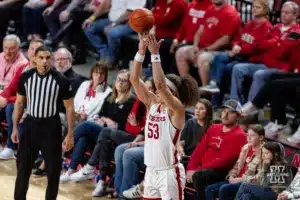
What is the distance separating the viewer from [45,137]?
323 inches

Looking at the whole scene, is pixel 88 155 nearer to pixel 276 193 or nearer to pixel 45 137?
pixel 45 137

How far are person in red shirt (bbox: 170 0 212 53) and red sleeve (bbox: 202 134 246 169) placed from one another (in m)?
2.52

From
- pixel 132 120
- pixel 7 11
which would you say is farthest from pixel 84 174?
pixel 7 11

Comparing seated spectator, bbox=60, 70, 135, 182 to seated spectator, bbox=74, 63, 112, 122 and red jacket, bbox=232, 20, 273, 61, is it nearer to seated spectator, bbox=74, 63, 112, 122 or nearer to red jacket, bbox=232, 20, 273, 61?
seated spectator, bbox=74, 63, 112, 122

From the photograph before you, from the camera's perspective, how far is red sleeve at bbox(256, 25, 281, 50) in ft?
32.4

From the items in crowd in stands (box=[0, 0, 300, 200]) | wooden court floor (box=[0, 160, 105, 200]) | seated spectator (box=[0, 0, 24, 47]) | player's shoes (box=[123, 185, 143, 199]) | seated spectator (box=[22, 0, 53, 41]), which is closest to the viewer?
crowd in stands (box=[0, 0, 300, 200])

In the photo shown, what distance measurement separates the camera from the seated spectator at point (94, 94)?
1005cm

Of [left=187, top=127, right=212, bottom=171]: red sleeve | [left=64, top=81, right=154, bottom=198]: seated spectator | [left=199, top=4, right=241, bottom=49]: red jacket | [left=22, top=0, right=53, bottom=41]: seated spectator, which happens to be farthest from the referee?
[left=22, top=0, right=53, bottom=41]: seated spectator

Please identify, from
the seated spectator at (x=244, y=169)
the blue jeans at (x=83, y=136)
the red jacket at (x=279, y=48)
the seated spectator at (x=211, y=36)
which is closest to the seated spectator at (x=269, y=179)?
the seated spectator at (x=244, y=169)

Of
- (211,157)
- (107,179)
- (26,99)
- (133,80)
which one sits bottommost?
(107,179)

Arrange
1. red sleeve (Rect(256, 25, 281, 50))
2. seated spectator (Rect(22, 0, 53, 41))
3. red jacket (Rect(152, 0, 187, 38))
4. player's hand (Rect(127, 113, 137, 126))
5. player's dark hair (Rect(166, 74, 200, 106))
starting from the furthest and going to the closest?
A: seated spectator (Rect(22, 0, 53, 41)) < red jacket (Rect(152, 0, 187, 38)) < red sleeve (Rect(256, 25, 281, 50)) < player's hand (Rect(127, 113, 137, 126)) < player's dark hair (Rect(166, 74, 200, 106))

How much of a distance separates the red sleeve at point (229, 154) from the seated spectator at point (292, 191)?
839mm

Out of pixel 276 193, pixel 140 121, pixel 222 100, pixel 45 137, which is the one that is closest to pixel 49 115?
pixel 45 137

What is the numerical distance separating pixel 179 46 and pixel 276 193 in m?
3.33
